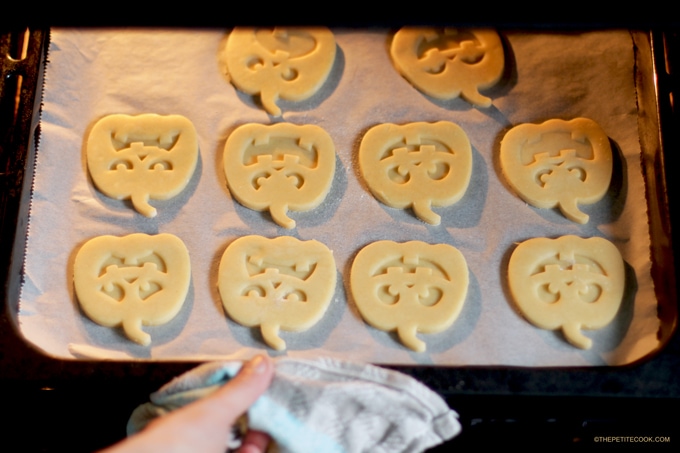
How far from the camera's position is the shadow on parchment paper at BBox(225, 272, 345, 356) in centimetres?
111

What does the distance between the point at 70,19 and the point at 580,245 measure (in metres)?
1.04

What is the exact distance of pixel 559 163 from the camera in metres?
1.24

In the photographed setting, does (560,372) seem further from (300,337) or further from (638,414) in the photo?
(300,337)

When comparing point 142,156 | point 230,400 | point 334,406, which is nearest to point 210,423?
point 230,400

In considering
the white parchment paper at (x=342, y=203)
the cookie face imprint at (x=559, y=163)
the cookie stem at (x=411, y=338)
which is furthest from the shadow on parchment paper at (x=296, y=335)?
the cookie face imprint at (x=559, y=163)

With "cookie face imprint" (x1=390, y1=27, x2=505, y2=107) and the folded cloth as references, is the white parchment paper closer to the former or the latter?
"cookie face imprint" (x1=390, y1=27, x2=505, y2=107)

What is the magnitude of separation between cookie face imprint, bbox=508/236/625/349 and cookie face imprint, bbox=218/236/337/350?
34 cm

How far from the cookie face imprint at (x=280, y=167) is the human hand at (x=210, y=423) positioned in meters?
0.38

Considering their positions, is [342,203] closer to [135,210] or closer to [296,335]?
[296,335]

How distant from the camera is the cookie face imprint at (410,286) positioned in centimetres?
111

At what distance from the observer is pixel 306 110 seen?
1.31m

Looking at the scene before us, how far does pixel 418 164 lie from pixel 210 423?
0.66 meters

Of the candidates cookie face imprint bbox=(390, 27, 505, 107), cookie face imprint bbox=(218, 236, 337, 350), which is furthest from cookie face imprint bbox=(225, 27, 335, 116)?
cookie face imprint bbox=(218, 236, 337, 350)

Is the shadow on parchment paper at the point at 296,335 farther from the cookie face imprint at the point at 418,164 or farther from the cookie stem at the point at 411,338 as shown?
the cookie face imprint at the point at 418,164
